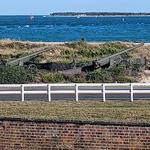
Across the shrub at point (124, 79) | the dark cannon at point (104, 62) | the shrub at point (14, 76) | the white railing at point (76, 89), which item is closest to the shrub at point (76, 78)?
the shrub at point (124, 79)

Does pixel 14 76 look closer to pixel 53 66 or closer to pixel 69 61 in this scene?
pixel 53 66

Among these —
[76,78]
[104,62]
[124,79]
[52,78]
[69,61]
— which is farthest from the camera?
[69,61]

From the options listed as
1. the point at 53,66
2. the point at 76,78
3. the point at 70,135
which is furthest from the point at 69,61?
the point at 70,135

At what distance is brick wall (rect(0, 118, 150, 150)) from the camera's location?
50.1 feet

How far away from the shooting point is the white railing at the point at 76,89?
2513 centimetres

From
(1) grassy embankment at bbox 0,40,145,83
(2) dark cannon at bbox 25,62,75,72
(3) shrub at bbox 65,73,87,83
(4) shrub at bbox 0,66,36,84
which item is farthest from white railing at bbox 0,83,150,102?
(2) dark cannon at bbox 25,62,75,72

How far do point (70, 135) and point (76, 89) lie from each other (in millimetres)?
9246

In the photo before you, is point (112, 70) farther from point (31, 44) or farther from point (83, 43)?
point (31, 44)

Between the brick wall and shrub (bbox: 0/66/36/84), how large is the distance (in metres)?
16.2

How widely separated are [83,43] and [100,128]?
44.5 metres

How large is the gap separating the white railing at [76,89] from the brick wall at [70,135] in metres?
8.56

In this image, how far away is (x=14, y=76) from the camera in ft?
109

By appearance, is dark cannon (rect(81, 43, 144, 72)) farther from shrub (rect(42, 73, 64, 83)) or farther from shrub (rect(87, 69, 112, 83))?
shrub (rect(42, 73, 64, 83))

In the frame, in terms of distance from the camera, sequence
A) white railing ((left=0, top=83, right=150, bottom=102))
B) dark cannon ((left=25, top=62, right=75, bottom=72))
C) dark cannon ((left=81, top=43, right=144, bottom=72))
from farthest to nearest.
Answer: dark cannon ((left=81, top=43, right=144, bottom=72)) < dark cannon ((left=25, top=62, right=75, bottom=72)) < white railing ((left=0, top=83, right=150, bottom=102))
